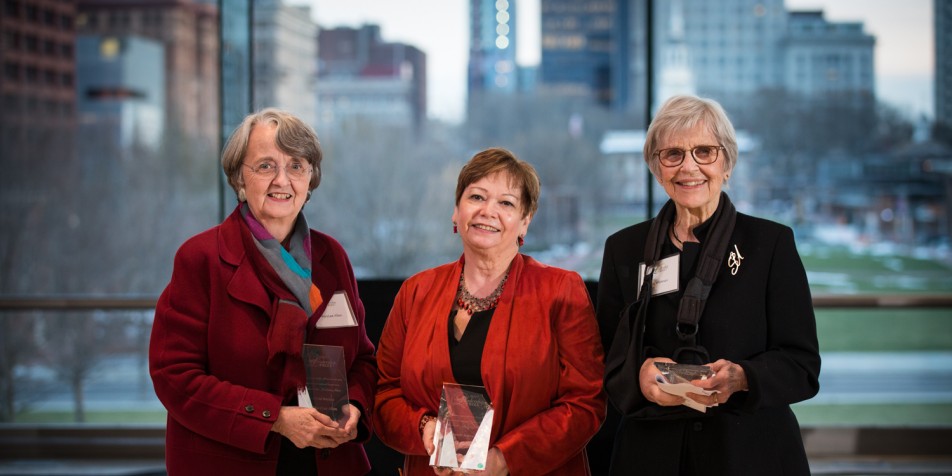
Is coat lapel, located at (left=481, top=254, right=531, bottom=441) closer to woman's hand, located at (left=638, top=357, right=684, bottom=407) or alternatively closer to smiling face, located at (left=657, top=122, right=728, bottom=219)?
woman's hand, located at (left=638, top=357, right=684, bottom=407)

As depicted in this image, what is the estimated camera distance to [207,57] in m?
13.7

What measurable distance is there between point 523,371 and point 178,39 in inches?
514

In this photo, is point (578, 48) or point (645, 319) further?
point (578, 48)

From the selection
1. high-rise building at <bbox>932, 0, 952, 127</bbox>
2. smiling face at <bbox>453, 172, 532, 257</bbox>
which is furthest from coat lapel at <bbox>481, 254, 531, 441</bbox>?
high-rise building at <bbox>932, 0, 952, 127</bbox>

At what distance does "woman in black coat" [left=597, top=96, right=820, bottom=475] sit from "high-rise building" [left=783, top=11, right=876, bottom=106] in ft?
26.2

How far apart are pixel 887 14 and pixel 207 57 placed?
10326 millimetres

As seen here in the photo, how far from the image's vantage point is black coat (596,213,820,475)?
1910 millimetres

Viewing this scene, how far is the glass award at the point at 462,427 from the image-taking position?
70.3 inches

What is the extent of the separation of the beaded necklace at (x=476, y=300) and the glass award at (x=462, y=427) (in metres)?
0.31

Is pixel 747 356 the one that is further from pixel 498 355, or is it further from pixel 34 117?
pixel 34 117

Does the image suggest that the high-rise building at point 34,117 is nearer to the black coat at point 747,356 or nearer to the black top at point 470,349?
the black top at point 470,349

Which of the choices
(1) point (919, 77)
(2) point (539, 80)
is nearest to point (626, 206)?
(2) point (539, 80)

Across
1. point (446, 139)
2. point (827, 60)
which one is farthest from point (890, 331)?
point (446, 139)

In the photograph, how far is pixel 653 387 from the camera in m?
1.89
